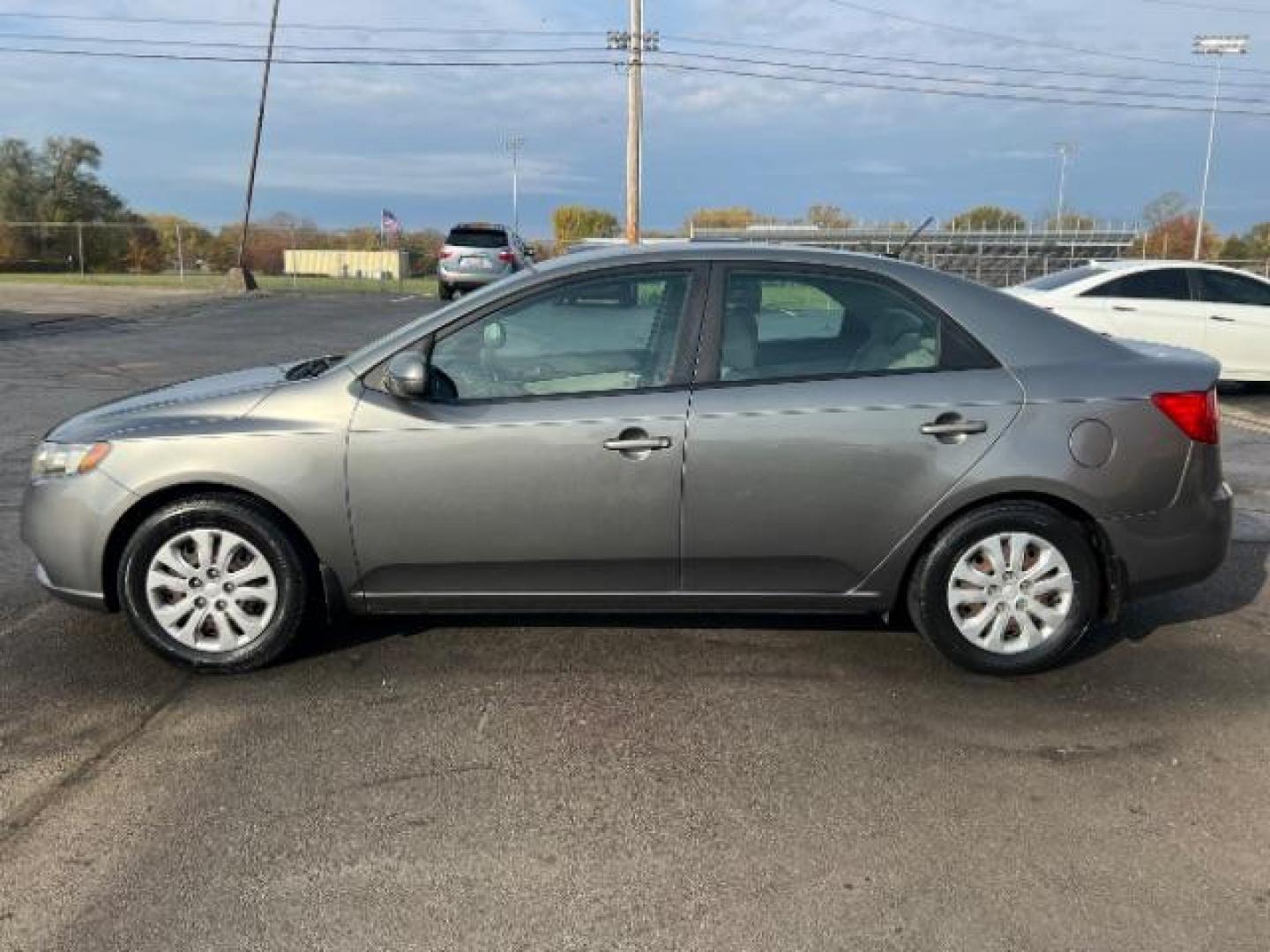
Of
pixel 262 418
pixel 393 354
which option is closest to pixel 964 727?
pixel 393 354

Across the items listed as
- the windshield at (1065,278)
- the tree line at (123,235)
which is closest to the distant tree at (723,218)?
the tree line at (123,235)

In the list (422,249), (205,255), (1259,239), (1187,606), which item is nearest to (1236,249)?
(1259,239)

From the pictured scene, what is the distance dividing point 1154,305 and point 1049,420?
876cm

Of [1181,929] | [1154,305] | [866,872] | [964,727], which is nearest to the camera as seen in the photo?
[1181,929]

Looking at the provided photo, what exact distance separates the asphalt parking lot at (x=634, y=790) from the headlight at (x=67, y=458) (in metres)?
0.77

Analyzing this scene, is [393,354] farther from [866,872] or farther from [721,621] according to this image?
[866,872]

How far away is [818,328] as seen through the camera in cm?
419

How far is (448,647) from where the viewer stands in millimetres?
4379

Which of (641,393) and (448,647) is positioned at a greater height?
(641,393)

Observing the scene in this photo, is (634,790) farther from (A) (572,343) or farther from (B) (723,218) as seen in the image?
(B) (723,218)

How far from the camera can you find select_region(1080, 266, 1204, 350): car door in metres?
11.5

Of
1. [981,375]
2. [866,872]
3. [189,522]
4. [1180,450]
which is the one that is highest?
[981,375]

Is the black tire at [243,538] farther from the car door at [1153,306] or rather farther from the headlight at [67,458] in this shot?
the car door at [1153,306]

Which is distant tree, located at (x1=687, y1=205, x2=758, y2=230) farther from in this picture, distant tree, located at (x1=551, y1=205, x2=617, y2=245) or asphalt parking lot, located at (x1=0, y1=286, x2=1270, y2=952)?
asphalt parking lot, located at (x1=0, y1=286, x2=1270, y2=952)
